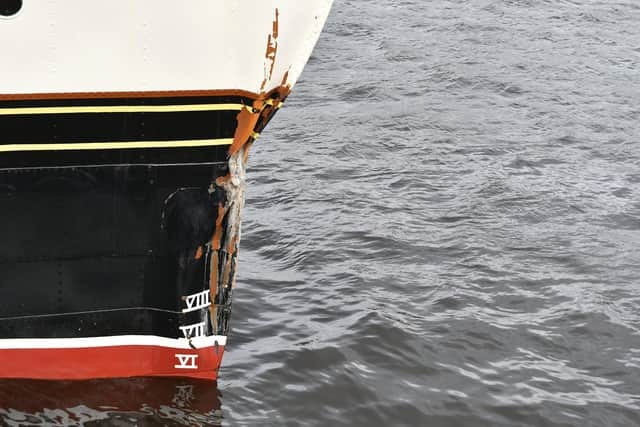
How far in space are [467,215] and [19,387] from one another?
4.75 metres

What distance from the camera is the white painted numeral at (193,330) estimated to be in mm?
5966

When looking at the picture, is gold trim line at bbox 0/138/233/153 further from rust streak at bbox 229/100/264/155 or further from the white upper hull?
the white upper hull

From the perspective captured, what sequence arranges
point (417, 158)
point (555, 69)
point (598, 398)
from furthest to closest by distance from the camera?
point (555, 69) < point (417, 158) < point (598, 398)

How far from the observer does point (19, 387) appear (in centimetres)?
608

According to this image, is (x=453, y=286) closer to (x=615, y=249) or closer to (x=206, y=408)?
(x=615, y=249)

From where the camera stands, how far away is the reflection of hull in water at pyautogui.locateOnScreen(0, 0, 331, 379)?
202 inches

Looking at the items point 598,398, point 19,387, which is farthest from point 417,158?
point 19,387

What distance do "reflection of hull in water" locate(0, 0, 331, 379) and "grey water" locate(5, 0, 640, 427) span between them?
642mm

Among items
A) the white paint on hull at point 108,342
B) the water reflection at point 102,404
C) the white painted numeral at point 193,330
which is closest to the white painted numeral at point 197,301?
the white painted numeral at point 193,330

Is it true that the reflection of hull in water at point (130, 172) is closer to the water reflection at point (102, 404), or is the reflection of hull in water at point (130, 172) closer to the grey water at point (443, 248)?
the water reflection at point (102, 404)

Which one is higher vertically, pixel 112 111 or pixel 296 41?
pixel 296 41

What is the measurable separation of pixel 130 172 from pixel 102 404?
159 cm

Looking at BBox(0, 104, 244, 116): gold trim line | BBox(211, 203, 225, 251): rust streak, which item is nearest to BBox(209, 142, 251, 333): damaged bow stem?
BBox(211, 203, 225, 251): rust streak

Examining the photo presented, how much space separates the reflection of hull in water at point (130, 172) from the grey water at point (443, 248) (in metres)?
0.64
